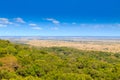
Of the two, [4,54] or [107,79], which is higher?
[4,54]

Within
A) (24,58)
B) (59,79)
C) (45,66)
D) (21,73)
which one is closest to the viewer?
(59,79)

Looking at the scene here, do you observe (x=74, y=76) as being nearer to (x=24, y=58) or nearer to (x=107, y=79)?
(x=107, y=79)

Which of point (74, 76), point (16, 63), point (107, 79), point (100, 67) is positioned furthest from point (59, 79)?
point (100, 67)

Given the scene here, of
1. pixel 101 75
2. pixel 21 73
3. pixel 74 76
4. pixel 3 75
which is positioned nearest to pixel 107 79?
pixel 101 75

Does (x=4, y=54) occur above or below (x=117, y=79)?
above

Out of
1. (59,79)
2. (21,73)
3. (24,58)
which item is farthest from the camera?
(24,58)

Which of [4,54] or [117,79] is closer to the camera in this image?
[117,79]

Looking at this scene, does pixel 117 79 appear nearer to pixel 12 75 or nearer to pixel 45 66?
pixel 45 66

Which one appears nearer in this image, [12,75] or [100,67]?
[12,75]

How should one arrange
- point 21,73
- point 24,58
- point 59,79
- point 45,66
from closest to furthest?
1. point 59,79
2. point 21,73
3. point 45,66
4. point 24,58
